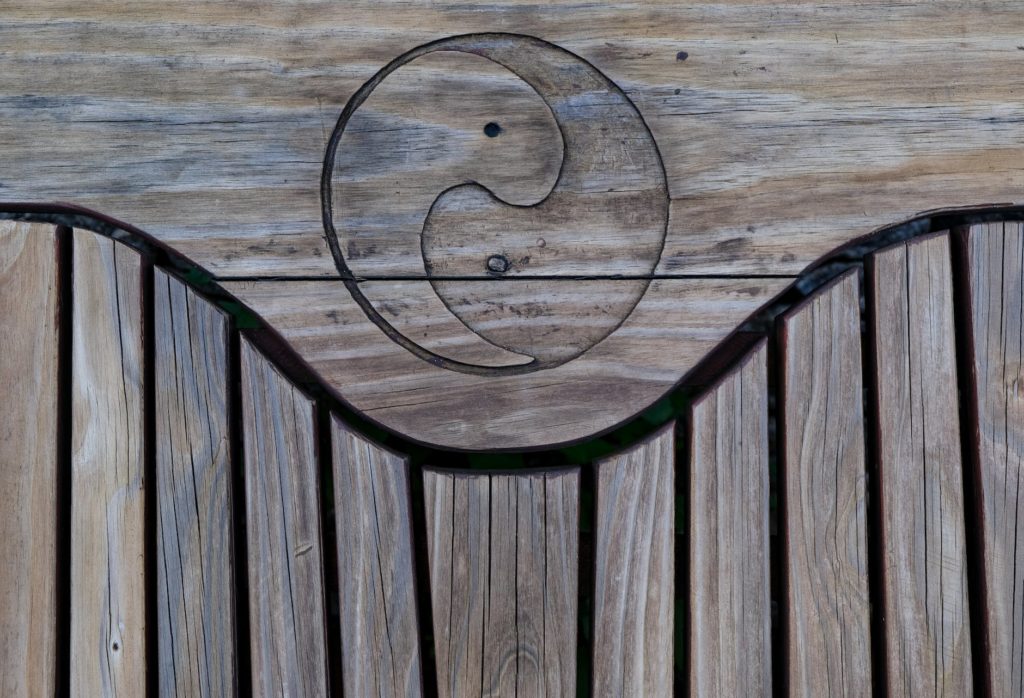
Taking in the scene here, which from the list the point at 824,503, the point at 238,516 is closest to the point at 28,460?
the point at 238,516

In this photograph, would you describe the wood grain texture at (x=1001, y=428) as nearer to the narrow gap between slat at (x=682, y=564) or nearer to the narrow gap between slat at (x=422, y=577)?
the narrow gap between slat at (x=682, y=564)

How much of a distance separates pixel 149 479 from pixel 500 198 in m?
0.79

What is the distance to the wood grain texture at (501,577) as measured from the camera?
126 centimetres

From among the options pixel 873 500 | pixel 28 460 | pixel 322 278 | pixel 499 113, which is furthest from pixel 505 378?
pixel 28 460

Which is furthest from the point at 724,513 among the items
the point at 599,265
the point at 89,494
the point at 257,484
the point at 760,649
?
the point at 89,494

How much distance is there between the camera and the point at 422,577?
4.25 ft

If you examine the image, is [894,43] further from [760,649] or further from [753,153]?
[760,649]

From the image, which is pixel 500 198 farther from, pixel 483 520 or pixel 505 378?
pixel 483 520

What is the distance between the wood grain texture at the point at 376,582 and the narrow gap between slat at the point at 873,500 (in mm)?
810

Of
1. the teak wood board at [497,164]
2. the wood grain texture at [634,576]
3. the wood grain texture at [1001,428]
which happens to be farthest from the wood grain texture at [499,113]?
the wood grain texture at [634,576]

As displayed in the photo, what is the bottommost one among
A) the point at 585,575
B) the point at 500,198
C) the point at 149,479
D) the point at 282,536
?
the point at 585,575

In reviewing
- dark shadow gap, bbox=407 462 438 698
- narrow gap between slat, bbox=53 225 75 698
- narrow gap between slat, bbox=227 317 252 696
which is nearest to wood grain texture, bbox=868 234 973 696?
dark shadow gap, bbox=407 462 438 698

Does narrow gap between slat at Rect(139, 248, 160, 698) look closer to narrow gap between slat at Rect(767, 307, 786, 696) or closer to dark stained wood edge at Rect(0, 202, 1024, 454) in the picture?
dark stained wood edge at Rect(0, 202, 1024, 454)

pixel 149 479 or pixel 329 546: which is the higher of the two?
pixel 149 479
